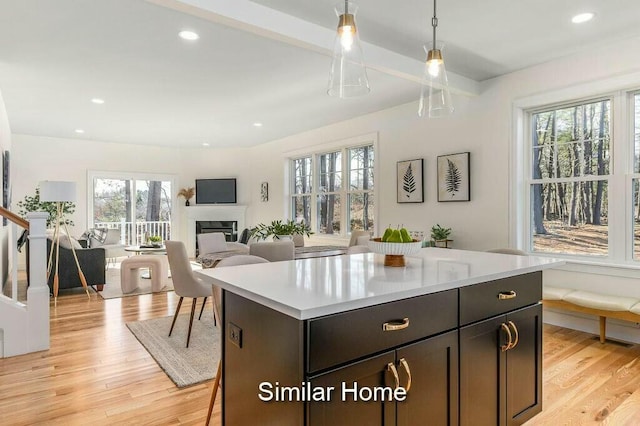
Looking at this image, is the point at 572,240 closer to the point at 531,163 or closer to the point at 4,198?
the point at 531,163

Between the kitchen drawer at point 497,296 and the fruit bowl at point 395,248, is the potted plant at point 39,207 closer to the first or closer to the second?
the fruit bowl at point 395,248

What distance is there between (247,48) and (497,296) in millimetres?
2894

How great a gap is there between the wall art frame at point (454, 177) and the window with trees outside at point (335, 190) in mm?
1376

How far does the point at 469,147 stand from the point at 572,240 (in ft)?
4.81

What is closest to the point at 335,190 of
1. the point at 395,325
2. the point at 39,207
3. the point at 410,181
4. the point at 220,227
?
the point at 410,181

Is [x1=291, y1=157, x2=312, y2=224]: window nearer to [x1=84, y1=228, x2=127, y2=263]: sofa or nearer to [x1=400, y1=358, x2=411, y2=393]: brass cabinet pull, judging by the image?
[x1=84, y1=228, x2=127, y2=263]: sofa

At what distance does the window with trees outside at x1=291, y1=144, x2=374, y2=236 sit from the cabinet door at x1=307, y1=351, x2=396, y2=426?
4.81 meters

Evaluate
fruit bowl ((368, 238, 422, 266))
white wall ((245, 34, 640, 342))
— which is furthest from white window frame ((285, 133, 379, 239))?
fruit bowl ((368, 238, 422, 266))

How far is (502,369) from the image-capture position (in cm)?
191

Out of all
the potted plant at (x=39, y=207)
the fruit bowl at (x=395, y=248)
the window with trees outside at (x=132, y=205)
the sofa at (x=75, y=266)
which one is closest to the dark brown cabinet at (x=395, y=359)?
the fruit bowl at (x=395, y=248)

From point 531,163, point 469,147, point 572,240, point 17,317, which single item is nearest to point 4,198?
point 17,317

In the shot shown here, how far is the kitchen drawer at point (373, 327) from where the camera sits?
4.12ft

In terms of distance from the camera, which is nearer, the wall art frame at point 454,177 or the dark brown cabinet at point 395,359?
the dark brown cabinet at point 395,359

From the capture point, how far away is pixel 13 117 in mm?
6121
